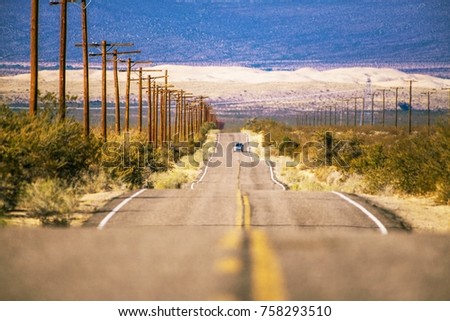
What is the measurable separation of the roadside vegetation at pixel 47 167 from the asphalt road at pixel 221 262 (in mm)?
1749

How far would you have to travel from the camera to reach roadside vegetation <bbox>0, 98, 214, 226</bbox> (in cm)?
2095

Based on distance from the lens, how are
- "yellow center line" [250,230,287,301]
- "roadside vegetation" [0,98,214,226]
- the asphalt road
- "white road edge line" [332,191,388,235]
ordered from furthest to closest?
"roadside vegetation" [0,98,214,226], "white road edge line" [332,191,388,235], the asphalt road, "yellow center line" [250,230,287,301]

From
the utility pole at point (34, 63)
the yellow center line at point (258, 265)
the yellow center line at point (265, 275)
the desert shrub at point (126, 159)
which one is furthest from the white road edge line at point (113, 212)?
the desert shrub at point (126, 159)

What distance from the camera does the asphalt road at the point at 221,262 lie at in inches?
349

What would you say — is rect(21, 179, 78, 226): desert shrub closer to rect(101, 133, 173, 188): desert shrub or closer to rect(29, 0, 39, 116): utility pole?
rect(29, 0, 39, 116): utility pole

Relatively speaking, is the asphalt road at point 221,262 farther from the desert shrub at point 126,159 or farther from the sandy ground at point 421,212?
the desert shrub at point 126,159

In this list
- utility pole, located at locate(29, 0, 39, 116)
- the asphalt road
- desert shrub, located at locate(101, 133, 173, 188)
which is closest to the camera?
the asphalt road

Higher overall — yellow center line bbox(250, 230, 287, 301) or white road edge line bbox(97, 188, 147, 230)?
yellow center line bbox(250, 230, 287, 301)

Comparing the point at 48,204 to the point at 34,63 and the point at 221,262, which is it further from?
the point at 34,63

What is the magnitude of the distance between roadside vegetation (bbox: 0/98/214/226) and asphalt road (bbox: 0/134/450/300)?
1.75m

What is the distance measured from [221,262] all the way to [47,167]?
16508mm

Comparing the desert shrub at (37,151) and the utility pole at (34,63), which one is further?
the utility pole at (34,63)

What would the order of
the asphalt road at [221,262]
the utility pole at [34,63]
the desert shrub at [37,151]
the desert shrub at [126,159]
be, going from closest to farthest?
the asphalt road at [221,262] < the desert shrub at [37,151] < the utility pole at [34,63] < the desert shrub at [126,159]

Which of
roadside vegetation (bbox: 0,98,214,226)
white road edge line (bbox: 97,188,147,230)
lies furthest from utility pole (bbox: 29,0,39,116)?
white road edge line (bbox: 97,188,147,230)
